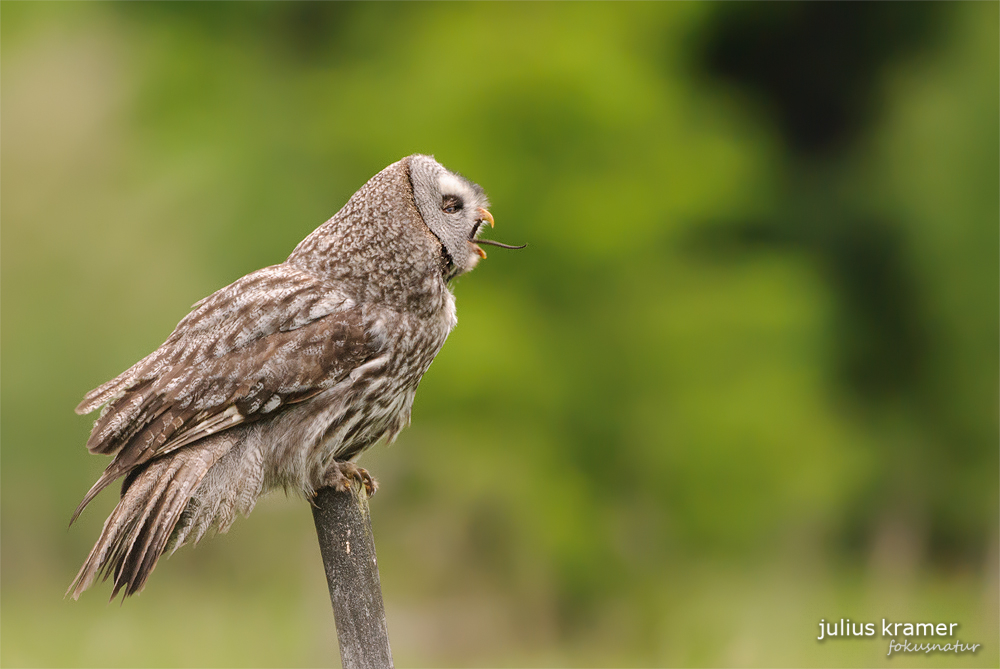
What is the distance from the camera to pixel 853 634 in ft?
13.3

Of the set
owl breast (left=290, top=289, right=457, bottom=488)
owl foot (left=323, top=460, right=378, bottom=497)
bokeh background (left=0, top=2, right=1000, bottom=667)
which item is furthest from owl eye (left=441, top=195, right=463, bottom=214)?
bokeh background (left=0, top=2, right=1000, bottom=667)

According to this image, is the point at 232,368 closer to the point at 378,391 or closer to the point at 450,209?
the point at 378,391

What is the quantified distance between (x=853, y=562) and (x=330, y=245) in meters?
5.95

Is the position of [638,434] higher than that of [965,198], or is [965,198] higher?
[965,198]

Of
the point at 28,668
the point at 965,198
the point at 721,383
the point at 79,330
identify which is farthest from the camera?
the point at 965,198

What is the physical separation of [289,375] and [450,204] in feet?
2.00

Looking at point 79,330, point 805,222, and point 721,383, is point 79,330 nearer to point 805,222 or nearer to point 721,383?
point 721,383

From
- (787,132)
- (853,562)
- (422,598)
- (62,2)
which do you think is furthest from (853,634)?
(62,2)

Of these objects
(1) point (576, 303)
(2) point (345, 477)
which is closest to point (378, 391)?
(2) point (345, 477)

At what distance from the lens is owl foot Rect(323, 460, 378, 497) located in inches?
101

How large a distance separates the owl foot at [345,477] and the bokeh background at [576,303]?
2.96 m

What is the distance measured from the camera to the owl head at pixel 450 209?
9.00ft

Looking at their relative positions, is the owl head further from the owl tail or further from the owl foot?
the owl tail

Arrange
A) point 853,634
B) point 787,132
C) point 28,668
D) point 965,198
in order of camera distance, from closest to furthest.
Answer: point 853,634, point 28,668, point 965,198, point 787,132
